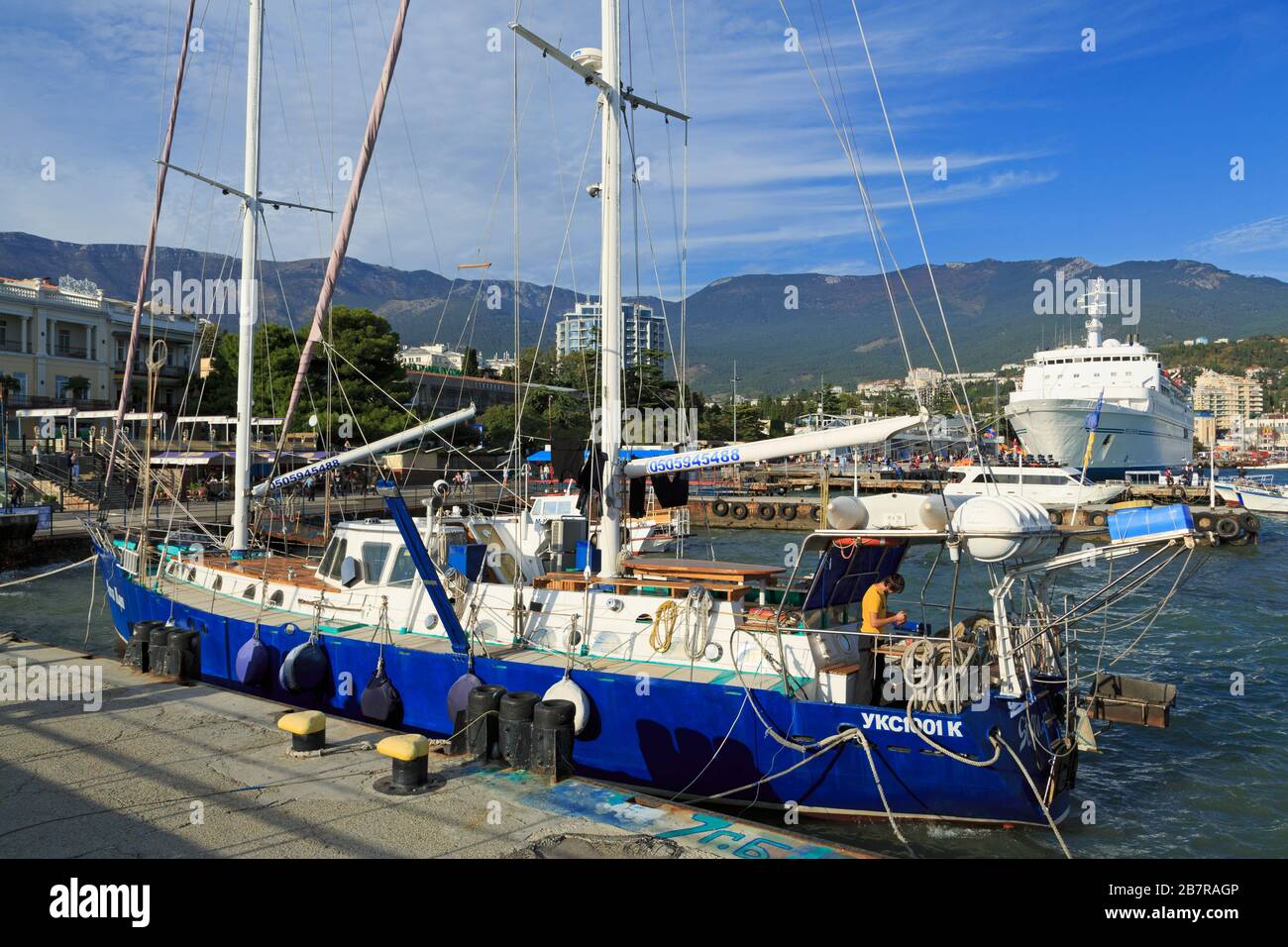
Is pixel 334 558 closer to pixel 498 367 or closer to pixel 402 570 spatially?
pixel 402 570

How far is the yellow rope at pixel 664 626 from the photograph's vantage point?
10.6 m

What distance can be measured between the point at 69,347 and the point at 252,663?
54.1m

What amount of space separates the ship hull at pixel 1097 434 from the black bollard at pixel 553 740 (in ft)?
200

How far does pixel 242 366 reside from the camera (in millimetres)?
15562

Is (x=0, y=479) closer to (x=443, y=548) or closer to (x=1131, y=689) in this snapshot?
(x=443, y=548)

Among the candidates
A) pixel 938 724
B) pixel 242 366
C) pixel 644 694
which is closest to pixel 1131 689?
pixel 938 724

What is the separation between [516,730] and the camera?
8609mm

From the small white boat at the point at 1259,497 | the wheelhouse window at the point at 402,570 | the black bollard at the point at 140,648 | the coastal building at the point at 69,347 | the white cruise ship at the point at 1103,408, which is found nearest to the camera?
the black bollard at the point at 140,648

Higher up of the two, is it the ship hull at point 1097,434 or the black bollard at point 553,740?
the ship hull at point 1097,434

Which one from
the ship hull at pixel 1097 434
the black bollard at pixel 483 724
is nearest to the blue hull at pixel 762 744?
the black bollard at pixel 483 724

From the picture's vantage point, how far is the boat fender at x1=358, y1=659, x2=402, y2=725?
36.6 ft

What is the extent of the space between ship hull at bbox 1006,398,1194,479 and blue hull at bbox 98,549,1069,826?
58715 millimetres
